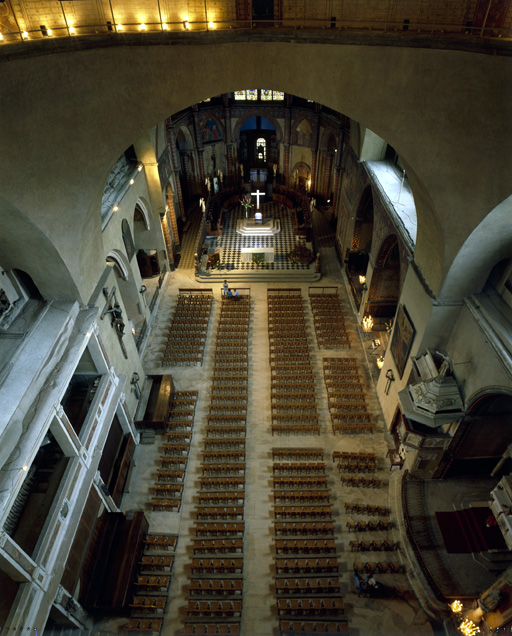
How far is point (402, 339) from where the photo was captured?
13.3m

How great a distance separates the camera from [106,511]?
1195 cm

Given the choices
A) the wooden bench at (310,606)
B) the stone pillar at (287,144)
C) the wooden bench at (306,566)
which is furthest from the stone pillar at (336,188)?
the wooden bench at (310,606)

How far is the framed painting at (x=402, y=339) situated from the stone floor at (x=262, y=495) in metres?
2.83

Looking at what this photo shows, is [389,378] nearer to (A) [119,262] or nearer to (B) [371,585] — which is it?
(B) [371,585]

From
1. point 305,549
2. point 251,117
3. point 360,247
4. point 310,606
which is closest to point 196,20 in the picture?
point 360,247

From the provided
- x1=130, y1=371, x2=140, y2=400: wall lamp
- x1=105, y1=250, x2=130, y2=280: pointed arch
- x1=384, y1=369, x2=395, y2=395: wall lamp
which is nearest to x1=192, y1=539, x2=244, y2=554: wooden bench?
x1=130, y1=371, x2=140, y2=400: wall lamp

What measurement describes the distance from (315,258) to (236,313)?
6.28 m

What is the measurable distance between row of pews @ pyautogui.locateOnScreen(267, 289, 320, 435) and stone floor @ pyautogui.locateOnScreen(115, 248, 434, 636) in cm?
32

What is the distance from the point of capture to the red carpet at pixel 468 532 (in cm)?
1159

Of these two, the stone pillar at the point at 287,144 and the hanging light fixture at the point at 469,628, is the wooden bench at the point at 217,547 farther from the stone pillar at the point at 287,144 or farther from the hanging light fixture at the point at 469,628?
the stone pillar at the point at 287,144

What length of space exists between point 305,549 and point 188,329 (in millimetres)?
10465

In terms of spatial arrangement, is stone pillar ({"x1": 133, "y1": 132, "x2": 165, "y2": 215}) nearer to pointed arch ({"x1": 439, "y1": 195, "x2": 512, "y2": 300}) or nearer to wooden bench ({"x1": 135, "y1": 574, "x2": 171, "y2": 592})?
pointed arch ({"x1": 439, "y1": 195, "x2": 512, "y2": 300})

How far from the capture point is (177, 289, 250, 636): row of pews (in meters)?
10.6

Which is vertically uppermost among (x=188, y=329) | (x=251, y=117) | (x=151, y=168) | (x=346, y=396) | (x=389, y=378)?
(x=151, y=168)
